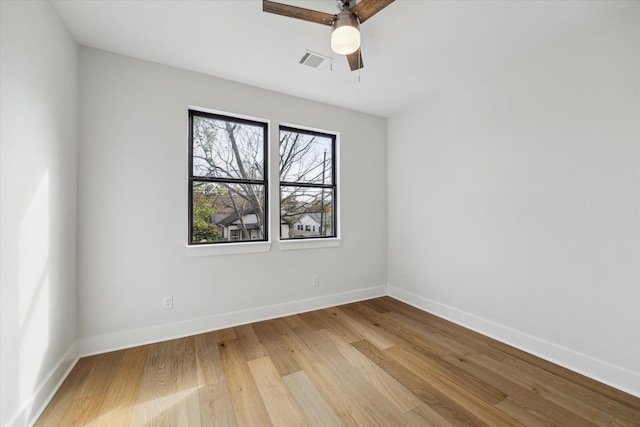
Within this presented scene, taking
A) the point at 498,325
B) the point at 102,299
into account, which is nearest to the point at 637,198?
the point at 498,325

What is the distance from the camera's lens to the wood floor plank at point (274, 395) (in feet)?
5.16

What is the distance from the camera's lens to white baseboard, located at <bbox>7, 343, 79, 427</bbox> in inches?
57.8

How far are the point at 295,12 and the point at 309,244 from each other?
2.31 meters

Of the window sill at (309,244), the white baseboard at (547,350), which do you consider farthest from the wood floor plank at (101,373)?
the white baseboard at (547,350)

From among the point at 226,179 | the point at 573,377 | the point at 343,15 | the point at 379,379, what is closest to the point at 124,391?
the point at 379,379

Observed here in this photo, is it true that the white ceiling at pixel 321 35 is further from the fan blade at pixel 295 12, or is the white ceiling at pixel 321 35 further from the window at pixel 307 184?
Result: the window at pixel 307 184

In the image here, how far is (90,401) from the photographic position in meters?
1.72

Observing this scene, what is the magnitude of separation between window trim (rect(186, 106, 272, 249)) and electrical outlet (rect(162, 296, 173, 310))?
1.49 ft

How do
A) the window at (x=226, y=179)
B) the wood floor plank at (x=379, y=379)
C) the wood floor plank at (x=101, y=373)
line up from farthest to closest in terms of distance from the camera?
the window at (x=226, y=179)
the wood floor plank at (x=101, y=373)
the wood floor plank at (x=379, y=379)

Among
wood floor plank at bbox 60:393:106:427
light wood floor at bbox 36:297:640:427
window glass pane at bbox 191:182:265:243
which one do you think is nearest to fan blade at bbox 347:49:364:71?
window glass pane at bbox 191:182:265:243

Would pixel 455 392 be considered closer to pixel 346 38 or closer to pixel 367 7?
pixel 346 38

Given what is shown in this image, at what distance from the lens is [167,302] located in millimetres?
2518

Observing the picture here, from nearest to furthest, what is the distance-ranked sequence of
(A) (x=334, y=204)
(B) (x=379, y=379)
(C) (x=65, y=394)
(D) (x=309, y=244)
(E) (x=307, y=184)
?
(C) (x=65, y=394)
(B) (x=379, y=379)
(D) (x=309, y=244)
(E) (x=307, y=184)
(A) (x=334, y=204)

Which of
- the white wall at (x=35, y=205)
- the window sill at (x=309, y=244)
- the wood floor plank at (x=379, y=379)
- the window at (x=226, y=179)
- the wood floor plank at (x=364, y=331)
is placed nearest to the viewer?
the white wall at (x=35, y=205)
